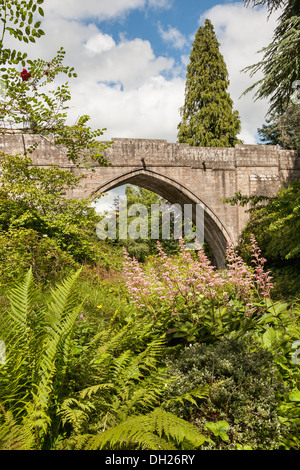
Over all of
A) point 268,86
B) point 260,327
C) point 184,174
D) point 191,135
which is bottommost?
point 260,327

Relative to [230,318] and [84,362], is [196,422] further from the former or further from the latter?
[230,318]

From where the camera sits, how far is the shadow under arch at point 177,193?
1090 centimetres

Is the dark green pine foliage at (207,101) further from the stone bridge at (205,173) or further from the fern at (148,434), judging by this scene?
the fern at (148,434)

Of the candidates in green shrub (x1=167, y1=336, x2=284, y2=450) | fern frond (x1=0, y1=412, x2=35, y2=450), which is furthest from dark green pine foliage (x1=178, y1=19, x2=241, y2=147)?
fern frond (x1=0, y1=412, x2=35, y2=450)

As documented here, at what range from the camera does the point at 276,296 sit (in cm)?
554

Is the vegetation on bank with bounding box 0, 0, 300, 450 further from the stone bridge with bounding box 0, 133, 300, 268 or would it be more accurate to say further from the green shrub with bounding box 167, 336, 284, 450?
the stone bridge with bounding box 0, 133, 300, 268

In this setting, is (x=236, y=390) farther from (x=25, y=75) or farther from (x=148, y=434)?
(x=25, y=75)

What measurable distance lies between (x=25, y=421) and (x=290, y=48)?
7.36 meters

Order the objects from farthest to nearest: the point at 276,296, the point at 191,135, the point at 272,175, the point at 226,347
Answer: the point at 191,135 < the point at 272,175 < the point at 276,296 < the point at 226,347

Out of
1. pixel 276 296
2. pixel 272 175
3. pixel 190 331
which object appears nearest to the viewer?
pixel 190 331

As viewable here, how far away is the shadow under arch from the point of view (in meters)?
10.9

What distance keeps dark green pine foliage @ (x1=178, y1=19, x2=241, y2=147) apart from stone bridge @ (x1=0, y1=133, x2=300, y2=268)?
21.5 feet

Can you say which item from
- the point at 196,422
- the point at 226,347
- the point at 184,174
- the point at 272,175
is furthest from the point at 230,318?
the point at 272,175

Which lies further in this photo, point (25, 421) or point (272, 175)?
point (272, 175)
